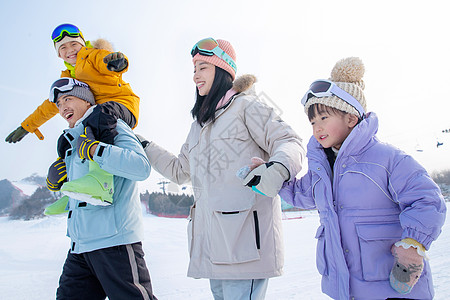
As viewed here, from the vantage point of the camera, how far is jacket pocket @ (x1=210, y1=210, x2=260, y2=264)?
5.61 feet

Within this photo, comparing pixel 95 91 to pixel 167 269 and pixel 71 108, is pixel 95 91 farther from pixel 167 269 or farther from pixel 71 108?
pixel 167 269

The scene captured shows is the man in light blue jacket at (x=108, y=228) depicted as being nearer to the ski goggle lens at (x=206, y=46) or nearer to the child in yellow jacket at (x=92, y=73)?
the child in yellow jacket at (x=92, y=73)

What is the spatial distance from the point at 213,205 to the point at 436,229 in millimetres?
1072

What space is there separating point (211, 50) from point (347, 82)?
944mm

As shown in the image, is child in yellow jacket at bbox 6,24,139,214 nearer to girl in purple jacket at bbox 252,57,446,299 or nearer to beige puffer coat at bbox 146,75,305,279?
beige puffer coat at bbox 146,75,305,279

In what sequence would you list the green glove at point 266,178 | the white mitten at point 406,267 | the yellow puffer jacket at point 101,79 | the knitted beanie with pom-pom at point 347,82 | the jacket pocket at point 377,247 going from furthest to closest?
1. the yellow puffer jacket at point 101,79
2. the knitted beanie with pom-pom at point 347,82
3. the green glove at point 266,178
4. the jacket pocket at point 377,247
5. the white mitten at point 406,267

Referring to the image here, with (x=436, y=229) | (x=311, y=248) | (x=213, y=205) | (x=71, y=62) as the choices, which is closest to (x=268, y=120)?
(x=213, y=205)

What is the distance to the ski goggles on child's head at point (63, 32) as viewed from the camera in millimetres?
2541

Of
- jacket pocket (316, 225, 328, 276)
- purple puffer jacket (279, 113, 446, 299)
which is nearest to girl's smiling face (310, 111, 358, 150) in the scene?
purple puffer jacket (279, 113, 446, 299)

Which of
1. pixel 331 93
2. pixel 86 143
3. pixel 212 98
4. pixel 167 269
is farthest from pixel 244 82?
pixel 167 269

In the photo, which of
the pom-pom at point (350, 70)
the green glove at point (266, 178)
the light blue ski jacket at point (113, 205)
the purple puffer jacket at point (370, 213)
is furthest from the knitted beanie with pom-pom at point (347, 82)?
the light blue ski jacket at point (113, 205)

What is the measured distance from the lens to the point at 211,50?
220 centimetres

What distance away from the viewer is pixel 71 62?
262 cm

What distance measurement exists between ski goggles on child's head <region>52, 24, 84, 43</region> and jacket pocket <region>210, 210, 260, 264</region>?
77.1 inches
